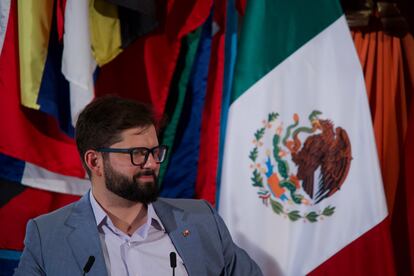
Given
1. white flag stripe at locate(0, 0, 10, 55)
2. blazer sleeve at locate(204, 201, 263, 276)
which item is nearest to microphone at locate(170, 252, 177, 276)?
blazer sleeve at locate(204, 201, 263, 276)

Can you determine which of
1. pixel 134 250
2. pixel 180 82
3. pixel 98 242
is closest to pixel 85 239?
pixel 98 242

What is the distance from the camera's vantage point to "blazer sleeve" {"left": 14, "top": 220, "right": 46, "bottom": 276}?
1.61 metres

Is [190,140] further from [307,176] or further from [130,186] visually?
[130,186]

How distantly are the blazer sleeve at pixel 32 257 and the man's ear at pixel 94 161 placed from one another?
8.9 inches

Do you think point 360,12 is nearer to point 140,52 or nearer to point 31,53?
point 140,52

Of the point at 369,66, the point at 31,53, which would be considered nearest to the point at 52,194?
the point at 31,53

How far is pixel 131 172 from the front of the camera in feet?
5.36

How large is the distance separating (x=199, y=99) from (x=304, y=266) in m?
0.77

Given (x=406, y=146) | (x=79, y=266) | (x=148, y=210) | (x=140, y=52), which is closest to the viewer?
(x=79, y=266)

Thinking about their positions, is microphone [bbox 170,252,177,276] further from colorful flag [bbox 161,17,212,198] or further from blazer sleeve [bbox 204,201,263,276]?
colorful flag [bbox 161,17,212,198]

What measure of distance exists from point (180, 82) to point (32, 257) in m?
1.01

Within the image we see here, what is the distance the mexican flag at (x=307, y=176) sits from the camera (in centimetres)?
210

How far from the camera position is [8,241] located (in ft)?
7.27

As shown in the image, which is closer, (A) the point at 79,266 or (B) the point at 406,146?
(A) the point at 79,266
